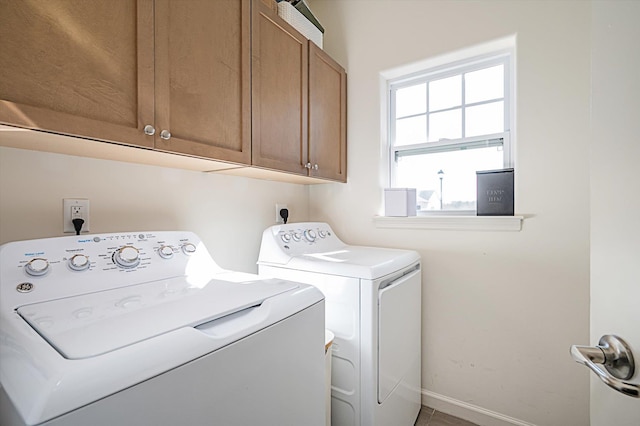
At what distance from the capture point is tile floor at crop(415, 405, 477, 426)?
1.71 metres

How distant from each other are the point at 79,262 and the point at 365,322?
1.07m

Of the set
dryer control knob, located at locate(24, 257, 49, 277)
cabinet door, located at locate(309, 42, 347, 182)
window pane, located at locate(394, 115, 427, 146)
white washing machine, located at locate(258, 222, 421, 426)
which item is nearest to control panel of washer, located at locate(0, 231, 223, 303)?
dryer control knob, located at locate(24, 257, 49, 277)

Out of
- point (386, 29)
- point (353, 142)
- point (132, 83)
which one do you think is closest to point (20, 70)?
point (132, 83)

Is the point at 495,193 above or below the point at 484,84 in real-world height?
below

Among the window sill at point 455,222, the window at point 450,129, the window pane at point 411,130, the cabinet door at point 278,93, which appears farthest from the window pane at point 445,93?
the cabinet door at point 278,93

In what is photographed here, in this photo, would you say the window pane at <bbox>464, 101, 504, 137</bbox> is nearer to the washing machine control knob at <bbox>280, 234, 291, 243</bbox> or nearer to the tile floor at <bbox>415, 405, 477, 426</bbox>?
the washing machine control knob at <bbox>280, 234, 291, 243</bbox>

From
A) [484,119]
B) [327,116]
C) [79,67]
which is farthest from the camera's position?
[327,116]

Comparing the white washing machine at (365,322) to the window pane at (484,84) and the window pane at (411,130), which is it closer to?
the window pane at (411,130)

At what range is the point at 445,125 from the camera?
1.98 m

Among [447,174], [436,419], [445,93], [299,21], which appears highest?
[299,21]

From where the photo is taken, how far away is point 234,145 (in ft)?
4.19

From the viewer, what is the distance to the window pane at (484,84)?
180cm

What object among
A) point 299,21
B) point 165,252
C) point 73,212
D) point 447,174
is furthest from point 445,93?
point 73,212

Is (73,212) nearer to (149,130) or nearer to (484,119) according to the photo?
(149,130)
